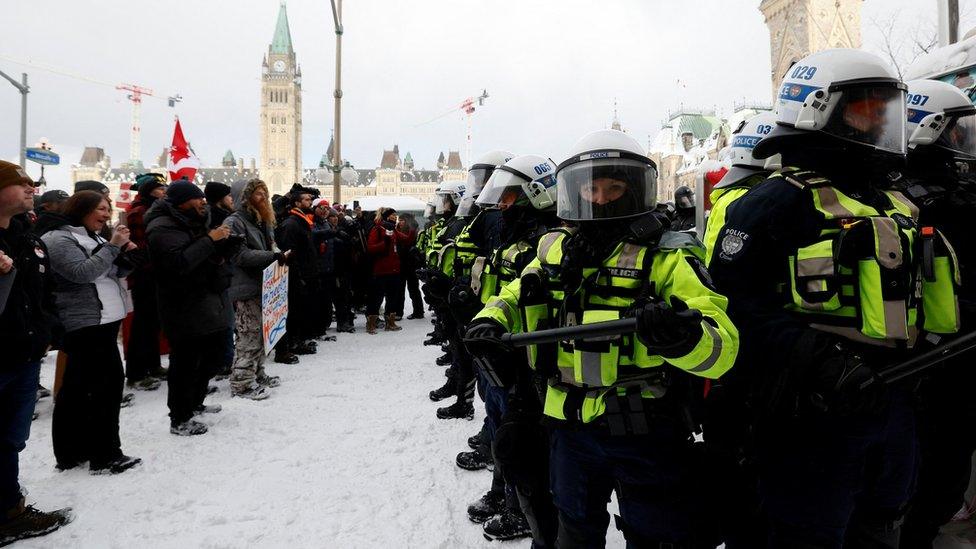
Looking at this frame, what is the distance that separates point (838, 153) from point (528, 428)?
1654 millimetres

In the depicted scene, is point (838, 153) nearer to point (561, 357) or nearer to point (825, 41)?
point (561, 357)

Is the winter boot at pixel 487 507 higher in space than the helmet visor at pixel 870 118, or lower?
lower

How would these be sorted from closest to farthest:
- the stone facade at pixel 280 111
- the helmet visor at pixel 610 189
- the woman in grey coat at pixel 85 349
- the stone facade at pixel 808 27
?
1. the helmet visor at pixel 610 189
2. the woman in grey coat at pixel 85 349
3. the stone facade at pixel 808 27
4. the stone facade at pixel 280 111

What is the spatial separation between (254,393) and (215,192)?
7.20 feet

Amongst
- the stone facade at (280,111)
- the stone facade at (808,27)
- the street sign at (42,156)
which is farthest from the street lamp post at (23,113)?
the stone facade at (280,111)

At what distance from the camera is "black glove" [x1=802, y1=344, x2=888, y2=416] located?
5.87 ft

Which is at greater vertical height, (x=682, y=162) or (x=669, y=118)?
(x=669, y=118)

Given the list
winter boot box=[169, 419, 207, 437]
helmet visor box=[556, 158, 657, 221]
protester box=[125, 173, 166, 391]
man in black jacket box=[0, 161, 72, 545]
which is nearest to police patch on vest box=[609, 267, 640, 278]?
helmet visor box=[556, 158, 657, 221]

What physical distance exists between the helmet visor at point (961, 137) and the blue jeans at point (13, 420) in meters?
5.23

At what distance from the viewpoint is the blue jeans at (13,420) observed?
3238mm

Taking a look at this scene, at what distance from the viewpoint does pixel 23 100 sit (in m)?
17.8

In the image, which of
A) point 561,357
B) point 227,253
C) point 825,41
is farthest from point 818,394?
point 825,41

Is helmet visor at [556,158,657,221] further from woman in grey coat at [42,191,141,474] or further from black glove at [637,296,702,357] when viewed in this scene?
woman in grey coat at [42,191,141,474]

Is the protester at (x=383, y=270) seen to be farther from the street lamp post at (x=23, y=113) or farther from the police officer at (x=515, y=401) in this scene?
the street lamp post at (x=23, y=113)
